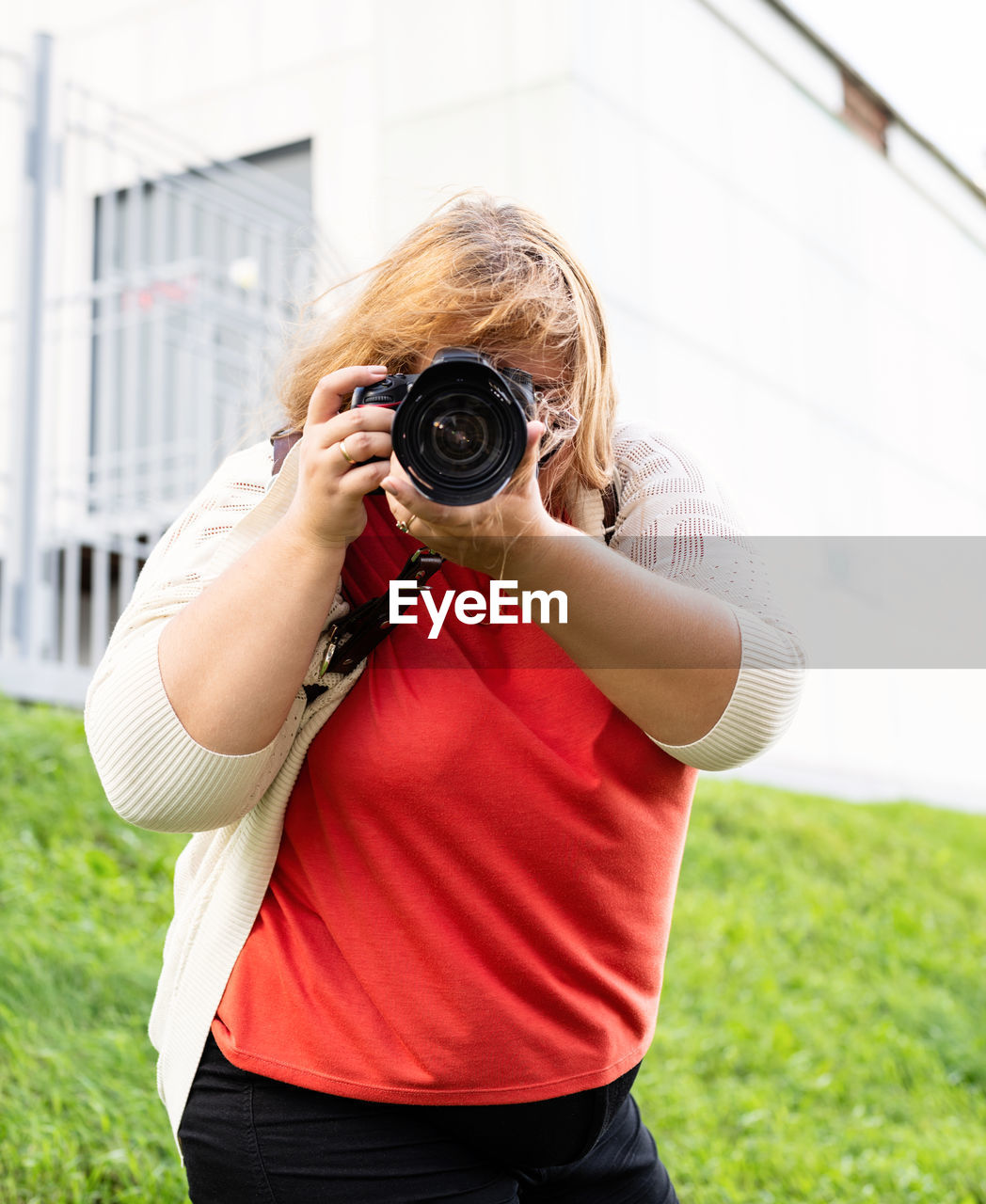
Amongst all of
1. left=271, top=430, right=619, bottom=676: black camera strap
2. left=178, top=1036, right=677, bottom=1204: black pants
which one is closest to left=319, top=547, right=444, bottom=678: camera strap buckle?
left=271, top=430, right=619, bottom=676: black camera strap

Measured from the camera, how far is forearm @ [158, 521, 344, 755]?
1075mm

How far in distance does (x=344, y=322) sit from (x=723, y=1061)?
2713 mm

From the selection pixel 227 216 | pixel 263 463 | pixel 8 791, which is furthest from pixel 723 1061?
pixel 227 216

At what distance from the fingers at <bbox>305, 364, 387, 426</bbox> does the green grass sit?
1570 millimetres

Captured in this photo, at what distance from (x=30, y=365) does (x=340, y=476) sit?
350 cm

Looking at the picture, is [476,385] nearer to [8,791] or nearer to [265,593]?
[265,593]

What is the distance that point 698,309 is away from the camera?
7.19 m

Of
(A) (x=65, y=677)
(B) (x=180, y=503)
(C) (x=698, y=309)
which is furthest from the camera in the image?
(C) (x=698, y=309)

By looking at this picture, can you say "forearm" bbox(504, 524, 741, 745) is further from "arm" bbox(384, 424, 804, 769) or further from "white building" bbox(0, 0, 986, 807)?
"white building" bbox(0, 0, 986, 807)

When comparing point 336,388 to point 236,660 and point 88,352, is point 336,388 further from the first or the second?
point 88,352

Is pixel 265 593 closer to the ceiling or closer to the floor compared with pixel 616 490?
closer to the floor

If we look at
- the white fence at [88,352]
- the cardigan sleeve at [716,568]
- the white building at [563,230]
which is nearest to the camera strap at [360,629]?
the cardigan sleeve at [716,568]

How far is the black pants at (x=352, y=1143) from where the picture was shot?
1140mm

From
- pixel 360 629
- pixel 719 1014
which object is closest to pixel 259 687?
pixel 360 629
